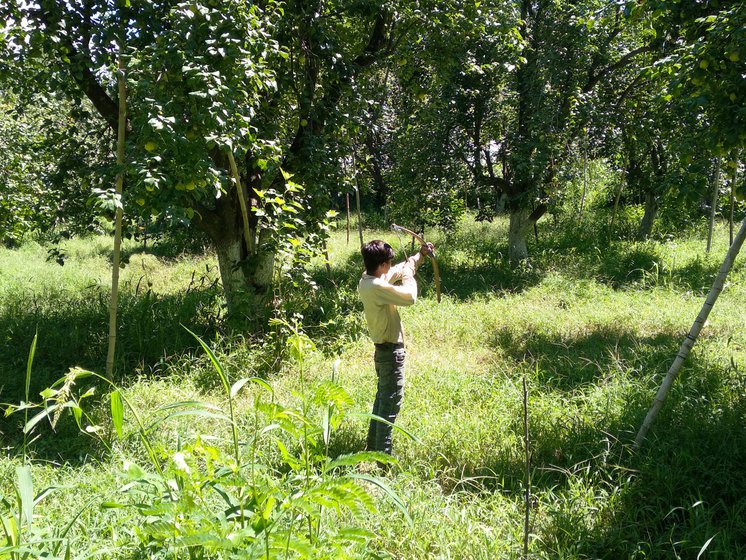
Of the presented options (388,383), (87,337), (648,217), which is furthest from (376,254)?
→ (648,217)

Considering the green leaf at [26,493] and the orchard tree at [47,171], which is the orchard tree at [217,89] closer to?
the orchard tree at [47,171]

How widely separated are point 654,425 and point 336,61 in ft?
16.0

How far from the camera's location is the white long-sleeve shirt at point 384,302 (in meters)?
3.40

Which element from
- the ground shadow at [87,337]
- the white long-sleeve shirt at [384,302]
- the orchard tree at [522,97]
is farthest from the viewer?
the orchard tree at [522,97]

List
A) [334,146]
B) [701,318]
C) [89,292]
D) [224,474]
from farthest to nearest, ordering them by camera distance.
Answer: [89,292] < [334,146] < [701,318] < [224,474]

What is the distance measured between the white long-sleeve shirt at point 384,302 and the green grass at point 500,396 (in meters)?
0.86

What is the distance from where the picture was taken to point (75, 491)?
3.32m

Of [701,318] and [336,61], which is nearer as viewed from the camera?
[701,318]

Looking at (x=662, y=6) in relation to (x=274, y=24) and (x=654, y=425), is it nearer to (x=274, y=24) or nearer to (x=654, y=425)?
(x=654, y=425)

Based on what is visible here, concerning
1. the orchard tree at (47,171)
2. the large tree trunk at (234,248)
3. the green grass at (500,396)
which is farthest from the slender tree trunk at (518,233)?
the orchard tree at (47,171)

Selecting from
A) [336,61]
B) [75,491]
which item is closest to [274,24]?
[336,61]

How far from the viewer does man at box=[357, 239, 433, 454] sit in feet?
11.2

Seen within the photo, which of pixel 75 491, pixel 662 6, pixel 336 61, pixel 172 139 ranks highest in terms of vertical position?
pixel 336 61

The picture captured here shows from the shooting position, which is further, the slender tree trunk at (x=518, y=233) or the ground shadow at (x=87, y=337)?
the slender tree trunk at (x=518, y=233)
